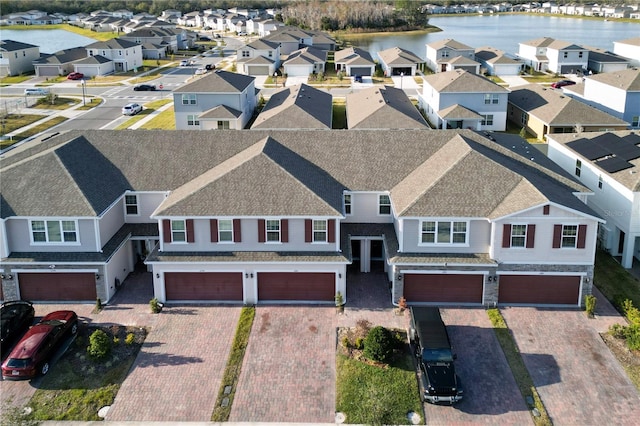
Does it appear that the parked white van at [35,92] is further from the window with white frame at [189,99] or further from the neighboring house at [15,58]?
the window with white frame at [189,99]

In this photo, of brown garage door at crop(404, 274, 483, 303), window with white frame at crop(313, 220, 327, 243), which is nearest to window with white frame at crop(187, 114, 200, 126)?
window with white frame at crop(313, 220, 327, 243)

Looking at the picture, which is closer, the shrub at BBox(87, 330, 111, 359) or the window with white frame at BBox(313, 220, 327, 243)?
the shrub at BBox(87, 330, 111, 359)

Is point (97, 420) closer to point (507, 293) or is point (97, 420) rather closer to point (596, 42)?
point (507, 293)

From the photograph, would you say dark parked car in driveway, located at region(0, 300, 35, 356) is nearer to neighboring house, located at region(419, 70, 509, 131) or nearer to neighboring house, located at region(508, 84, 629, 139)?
neighboring house, located at region(419, 70, 509, 131)

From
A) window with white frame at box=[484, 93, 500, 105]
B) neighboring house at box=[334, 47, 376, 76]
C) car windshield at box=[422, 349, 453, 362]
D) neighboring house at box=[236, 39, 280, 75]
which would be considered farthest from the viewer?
neighboring house at box=[236, 39, 280, 75]

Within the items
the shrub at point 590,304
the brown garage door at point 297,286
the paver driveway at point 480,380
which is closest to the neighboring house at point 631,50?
the shrub at point 590,304

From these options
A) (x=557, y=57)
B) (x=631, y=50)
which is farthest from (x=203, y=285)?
(x=631, y=50)

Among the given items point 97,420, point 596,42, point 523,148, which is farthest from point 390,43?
point 97,420
